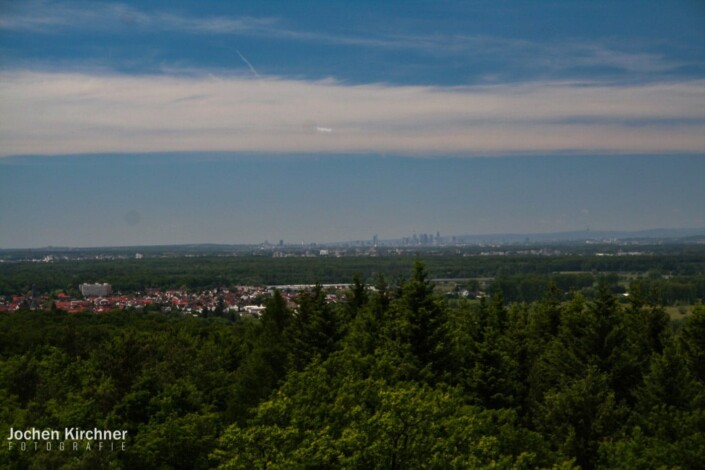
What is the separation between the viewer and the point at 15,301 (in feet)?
352

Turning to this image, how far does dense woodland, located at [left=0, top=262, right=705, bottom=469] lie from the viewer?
20.2 m

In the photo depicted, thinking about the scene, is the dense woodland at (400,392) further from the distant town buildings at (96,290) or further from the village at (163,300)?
the distant town buildings at (96,290)

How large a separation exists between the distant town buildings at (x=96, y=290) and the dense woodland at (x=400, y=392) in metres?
87.1

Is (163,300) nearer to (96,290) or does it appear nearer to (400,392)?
(96,290)

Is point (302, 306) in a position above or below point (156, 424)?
above

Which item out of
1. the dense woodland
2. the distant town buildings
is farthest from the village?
the dense woodland

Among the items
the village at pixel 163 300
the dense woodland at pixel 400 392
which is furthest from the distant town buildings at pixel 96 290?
the dense woodland at pixel 400 392

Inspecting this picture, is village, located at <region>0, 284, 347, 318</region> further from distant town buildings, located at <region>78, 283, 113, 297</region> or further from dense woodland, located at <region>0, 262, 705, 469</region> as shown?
dense woodland, located at <region>0, 262, 705, 469</region>

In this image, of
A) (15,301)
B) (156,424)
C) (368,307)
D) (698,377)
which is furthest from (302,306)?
(15,301)

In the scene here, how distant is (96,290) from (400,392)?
121m

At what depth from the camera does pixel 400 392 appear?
2128 cm

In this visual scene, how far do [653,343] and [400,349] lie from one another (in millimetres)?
13291

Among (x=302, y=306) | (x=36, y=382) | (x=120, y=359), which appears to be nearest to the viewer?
(x=120, y=359)

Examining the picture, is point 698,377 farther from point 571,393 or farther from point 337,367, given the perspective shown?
point 337,367
